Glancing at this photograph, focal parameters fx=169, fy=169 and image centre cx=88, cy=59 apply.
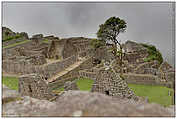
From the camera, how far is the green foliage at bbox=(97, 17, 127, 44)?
29.4ft

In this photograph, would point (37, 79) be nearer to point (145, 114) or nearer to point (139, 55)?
point (145, 114)

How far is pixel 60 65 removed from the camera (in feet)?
48.8

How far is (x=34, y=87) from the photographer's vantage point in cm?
550

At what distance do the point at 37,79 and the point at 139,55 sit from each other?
1730 centimetres

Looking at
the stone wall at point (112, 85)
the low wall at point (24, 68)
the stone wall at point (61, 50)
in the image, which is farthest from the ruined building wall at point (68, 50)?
the stone wall at point (112, 85)

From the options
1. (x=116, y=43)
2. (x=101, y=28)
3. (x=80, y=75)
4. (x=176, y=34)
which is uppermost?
(x=101, y=28)

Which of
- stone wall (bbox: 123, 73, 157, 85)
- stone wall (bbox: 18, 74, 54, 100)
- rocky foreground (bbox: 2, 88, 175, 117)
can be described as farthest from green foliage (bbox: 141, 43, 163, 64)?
rocky foreground (bbox: 2, 88, 175, 117)

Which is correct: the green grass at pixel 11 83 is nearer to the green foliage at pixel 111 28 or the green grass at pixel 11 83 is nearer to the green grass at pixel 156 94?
the green foliage at pixel 111 28

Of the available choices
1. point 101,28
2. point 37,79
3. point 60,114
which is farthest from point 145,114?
point 101,28

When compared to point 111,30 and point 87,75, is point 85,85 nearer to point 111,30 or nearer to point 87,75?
point 87,75

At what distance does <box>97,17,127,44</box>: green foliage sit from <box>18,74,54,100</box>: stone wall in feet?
17.1

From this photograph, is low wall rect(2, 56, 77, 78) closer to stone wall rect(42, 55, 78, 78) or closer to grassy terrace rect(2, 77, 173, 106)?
stone wall rect(42, 55, 78, 78)

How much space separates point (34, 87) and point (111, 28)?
19.6 feet

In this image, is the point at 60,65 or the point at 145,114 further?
the point at 60,65
